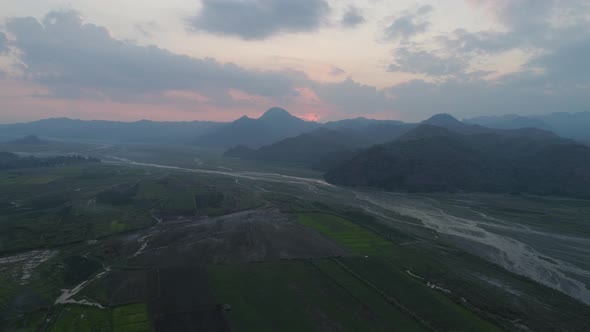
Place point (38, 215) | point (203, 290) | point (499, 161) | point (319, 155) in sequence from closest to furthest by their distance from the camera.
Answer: point (203, 290) → point (38, 215) → point (499, 161) → point (319, 155)

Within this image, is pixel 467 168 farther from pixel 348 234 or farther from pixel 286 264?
pixel 286 264

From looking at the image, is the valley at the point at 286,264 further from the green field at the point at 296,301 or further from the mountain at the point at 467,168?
the mountain at the point at 467,168

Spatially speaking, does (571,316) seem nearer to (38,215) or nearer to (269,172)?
(38,215)

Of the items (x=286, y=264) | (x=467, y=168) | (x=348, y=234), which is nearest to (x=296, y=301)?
(x=286, y=264)

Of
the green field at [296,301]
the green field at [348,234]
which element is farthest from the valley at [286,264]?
the green field at [348,234]

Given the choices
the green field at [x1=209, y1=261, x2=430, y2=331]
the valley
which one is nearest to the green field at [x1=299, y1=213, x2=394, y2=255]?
the valley

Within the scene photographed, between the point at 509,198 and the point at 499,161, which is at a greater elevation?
the point at 499,161

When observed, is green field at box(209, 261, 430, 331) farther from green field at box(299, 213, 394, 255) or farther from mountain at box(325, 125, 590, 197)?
mountain at box(325, 125, 590, 197)

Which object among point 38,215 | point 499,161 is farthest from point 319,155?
point 38,215
